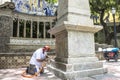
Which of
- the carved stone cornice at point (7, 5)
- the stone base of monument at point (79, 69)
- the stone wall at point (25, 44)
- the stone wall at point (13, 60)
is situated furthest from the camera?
the stone wall at point (25, 44)

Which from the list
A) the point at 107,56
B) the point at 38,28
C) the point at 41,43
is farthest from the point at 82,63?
the point at 38,28

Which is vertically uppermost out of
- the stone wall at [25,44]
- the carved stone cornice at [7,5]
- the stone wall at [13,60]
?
the carved stone cornice at [7,5]

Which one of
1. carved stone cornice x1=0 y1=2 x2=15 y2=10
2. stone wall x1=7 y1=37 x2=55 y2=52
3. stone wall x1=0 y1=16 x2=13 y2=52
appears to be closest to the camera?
stone wall x1=0 y1=16 x2=13 y2=52

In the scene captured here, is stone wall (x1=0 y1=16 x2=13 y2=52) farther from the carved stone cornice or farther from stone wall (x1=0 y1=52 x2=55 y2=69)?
stone wall (x1=0 y1=52 x2=55 y2=69)

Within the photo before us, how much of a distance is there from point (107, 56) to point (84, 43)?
591 cm

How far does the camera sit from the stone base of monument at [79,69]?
437cm

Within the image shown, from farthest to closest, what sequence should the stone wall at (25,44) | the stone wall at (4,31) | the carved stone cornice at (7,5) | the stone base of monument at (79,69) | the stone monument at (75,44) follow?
the stone wall at (25,44)
the carved stone cornice at (7,5)
the stone wall at (4,31)
the stone monument at (75,44)
the stone base of monument at (79,69)

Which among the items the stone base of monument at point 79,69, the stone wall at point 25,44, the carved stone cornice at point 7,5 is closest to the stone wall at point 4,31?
the stone wall at point 25,44

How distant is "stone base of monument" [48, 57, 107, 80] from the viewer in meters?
4.37

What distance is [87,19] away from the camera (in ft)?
17.6

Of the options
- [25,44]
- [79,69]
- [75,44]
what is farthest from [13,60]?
[25,44]

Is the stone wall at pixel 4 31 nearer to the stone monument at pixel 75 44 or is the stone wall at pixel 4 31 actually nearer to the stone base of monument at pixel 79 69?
the stone monument at pixel 75 44

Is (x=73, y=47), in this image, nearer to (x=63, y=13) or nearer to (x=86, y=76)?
(x=86, y=76)

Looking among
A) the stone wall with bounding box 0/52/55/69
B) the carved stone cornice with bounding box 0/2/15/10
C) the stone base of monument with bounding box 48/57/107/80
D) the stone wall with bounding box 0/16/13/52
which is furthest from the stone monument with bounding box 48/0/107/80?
the carved stone cornice with bounding box 0/2/15/10
